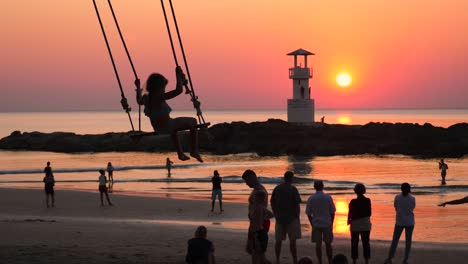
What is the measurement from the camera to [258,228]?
12031mm

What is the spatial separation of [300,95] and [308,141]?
5534 mm

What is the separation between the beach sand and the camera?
1529 cm

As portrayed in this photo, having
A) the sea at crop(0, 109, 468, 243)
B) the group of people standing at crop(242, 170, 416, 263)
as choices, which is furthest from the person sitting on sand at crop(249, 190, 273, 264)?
the sea at crop(0, 109, 468, 243)

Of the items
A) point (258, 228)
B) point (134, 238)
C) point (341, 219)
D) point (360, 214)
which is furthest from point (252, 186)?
point (341, 219)

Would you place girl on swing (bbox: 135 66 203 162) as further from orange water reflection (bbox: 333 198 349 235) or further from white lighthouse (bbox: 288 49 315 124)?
white lighthouse (bbox: 288 49 315 124)

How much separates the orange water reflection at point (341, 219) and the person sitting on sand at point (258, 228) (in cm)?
981

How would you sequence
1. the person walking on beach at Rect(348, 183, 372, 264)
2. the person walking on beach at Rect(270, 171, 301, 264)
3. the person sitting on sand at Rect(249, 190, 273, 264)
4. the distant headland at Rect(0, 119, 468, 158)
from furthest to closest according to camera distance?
the distant headland at Rect(0, 119, 468, 158), the person walking on beach at Rect(348, 183, 372, 264), the person walking on beach at Rect(270, 171, 301, 264), the person sitting on sand at Rect(249, 190, 273, 264)

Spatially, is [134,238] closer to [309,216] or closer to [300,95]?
[309,216]

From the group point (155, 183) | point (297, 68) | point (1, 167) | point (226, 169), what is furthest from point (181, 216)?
point (297, 68)

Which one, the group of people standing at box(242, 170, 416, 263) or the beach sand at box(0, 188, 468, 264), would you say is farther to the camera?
the beach sand at box(0, 188, 468, 264)

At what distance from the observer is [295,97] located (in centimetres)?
9394

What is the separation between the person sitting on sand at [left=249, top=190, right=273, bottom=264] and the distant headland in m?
73.4

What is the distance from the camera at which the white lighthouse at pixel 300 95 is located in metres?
91.3

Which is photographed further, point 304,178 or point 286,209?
point 304,178
